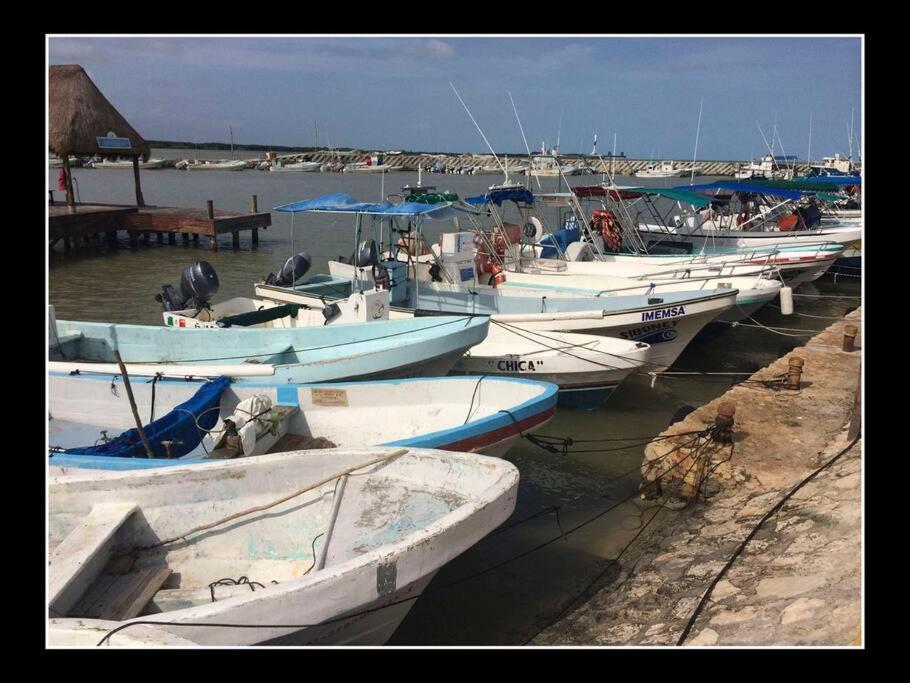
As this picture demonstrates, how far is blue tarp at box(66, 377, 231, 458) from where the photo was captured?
6.55 m

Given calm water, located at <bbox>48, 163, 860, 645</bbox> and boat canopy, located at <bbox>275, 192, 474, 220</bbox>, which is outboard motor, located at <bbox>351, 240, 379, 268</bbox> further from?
calm water, located at <bbox>48, 163, 860, 645</bbox>

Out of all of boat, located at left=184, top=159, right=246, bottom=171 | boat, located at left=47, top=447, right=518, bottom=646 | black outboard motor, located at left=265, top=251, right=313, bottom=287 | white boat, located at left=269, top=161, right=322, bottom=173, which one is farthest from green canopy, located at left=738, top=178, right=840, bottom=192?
boat, located at left=184, top=159, right=246, bottom=171

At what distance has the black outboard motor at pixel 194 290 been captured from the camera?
36.8 feet

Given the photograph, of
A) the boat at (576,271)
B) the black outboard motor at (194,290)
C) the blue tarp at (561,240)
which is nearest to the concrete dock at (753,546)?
the boat at (576,271)

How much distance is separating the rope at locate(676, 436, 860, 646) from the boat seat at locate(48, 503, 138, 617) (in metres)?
3.94

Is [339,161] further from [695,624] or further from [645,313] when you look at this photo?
[695,624]

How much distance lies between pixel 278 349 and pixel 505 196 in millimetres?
6974

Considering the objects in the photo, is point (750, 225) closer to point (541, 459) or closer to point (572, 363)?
point (572, 363)

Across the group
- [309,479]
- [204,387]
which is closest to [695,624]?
[309,479]

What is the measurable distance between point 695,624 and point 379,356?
178 inches

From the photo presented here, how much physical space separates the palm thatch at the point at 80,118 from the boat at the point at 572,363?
20.3m

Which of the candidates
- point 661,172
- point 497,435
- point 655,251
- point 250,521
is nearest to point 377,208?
point 497,435

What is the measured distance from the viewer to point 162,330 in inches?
374

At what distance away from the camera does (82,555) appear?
4.94 metres
